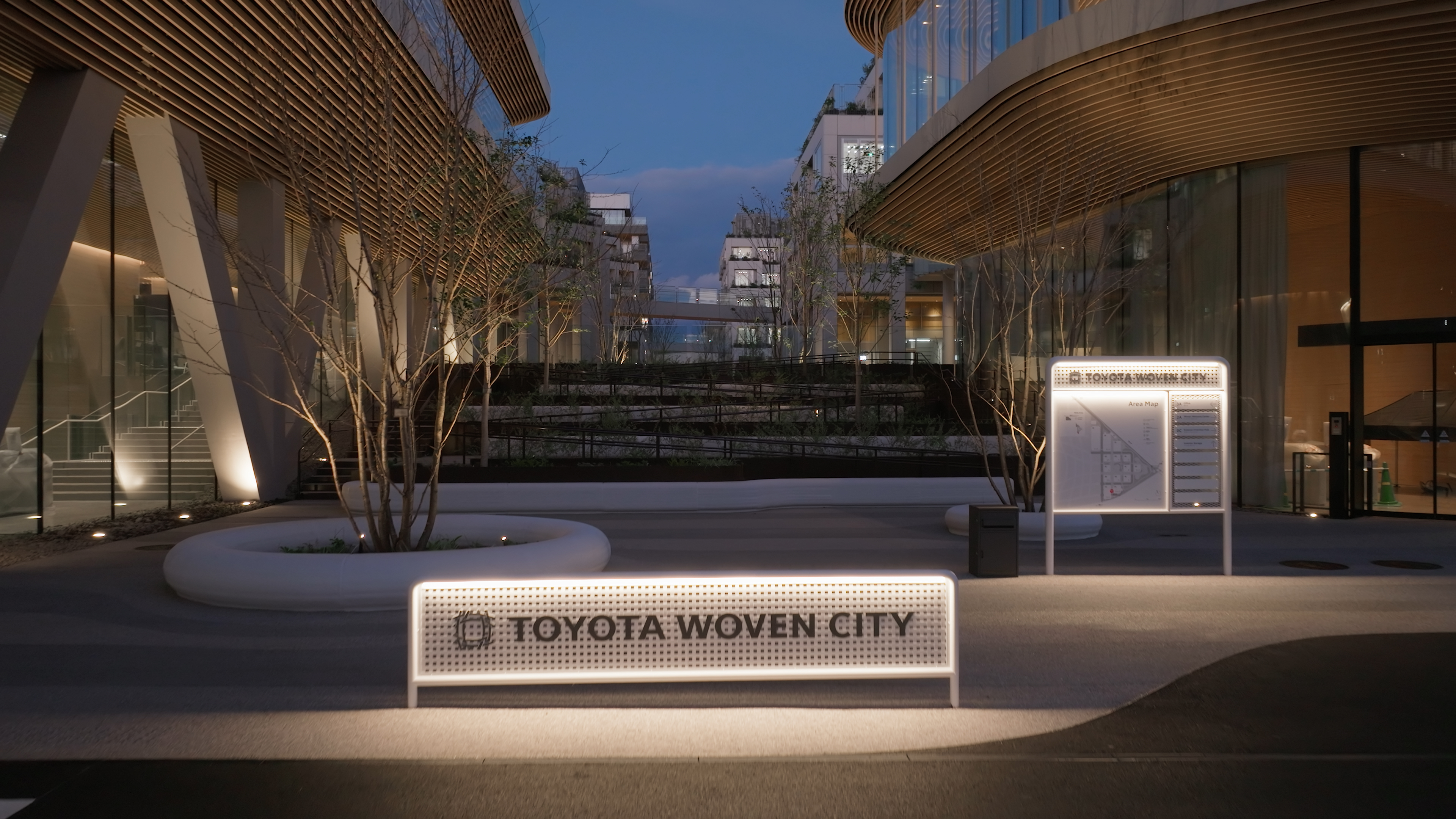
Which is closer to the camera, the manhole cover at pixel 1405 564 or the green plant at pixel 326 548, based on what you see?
the green plant at pixel 326 548

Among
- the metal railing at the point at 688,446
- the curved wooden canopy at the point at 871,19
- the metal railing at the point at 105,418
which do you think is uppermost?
the curved wooden canopy at the point at 871,19

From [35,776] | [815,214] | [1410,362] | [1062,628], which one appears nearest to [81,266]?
[35,776]

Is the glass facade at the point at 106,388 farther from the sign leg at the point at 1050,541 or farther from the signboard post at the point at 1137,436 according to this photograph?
the signboard post at the point at 1137,436

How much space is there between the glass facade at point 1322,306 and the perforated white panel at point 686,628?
9.62 metres

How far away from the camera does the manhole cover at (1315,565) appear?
11.3m

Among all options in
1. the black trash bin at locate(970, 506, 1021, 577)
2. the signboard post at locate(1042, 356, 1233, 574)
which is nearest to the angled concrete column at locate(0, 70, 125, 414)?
the black trash bin at locate(970, 506, 1021, 577)

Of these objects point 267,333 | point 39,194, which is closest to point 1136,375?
point 39,194

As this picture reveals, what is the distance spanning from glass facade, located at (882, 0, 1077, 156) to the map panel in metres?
8.47

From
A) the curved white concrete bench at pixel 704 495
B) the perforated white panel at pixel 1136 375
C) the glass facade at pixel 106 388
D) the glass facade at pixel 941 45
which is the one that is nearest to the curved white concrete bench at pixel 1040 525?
the perforated white panel at pixel 1136 375

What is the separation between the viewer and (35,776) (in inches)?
193

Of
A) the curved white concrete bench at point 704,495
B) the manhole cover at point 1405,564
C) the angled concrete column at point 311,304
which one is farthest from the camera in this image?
the angled concrete column at point 311,304

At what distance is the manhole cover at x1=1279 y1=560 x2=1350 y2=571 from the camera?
37.0 ft

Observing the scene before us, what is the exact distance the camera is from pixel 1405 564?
1159 centimetres

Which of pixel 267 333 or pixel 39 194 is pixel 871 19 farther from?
pixel 39 194
